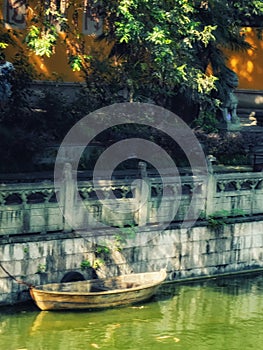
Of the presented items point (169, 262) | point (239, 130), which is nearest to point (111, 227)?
point (169, 262)

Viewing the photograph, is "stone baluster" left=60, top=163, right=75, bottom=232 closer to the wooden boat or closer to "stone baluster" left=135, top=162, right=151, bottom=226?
the wooden boat

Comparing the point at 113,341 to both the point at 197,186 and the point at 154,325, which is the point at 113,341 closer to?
the point at 154,325

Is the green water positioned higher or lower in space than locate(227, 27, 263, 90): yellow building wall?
lower

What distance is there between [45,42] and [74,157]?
6.66 m

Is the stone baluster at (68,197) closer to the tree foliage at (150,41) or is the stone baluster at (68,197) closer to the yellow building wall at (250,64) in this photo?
the tree foliage at (150,41)

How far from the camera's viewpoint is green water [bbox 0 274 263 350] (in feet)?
44.6

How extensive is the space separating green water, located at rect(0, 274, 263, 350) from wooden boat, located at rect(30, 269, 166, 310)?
177 millimetres

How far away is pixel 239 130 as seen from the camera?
26.1 meters

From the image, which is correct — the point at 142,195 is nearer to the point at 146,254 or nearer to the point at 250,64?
the point at 146,254

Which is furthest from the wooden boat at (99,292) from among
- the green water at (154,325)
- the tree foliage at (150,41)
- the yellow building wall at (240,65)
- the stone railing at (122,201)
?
the yellow building wall at (240,65)

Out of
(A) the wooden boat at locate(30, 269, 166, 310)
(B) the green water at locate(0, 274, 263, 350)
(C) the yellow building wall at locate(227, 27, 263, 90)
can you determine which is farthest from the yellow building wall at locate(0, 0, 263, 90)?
(B) the green water at locate(0, 274, 263, 350)

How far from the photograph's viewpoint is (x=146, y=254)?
16375 millimetres

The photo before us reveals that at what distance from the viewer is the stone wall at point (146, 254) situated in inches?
578

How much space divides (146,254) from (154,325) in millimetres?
2157
